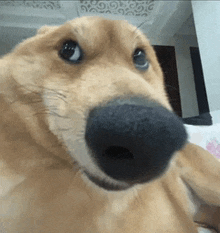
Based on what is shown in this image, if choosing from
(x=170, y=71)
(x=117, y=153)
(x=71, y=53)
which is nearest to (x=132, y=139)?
(x=117, y=153)

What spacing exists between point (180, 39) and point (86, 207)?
533mm

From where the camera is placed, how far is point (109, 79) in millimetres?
259

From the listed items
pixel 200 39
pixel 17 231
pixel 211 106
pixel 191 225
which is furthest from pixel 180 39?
pixel 17 231

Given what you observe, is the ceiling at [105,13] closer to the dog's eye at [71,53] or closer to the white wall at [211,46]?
the white wall at [211,46]

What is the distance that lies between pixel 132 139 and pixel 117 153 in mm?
22

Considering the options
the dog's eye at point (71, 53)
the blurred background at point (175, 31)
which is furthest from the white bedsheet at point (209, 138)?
the dog's eye at point (71, 53)

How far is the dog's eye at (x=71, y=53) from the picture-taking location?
31cm

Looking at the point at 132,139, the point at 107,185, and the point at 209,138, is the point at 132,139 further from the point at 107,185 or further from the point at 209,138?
the point at 209,138

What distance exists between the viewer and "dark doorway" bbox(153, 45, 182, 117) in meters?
0.48

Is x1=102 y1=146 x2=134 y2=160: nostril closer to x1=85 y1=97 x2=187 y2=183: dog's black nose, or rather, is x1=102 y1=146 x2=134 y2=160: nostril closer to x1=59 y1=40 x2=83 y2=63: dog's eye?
x1=85 y1=97 x2=187 y2=183: dog's black nose

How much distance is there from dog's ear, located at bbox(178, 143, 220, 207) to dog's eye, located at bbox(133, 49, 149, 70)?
0.16 m

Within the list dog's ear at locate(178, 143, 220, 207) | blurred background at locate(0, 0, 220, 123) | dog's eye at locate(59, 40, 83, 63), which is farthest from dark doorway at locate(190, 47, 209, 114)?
dog's eye at locate(59, 40, 83, 63)

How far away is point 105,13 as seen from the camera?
0.60 m

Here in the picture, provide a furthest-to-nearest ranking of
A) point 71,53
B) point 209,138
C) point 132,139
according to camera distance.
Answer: point 209,138, point 71,53, point 132,139
